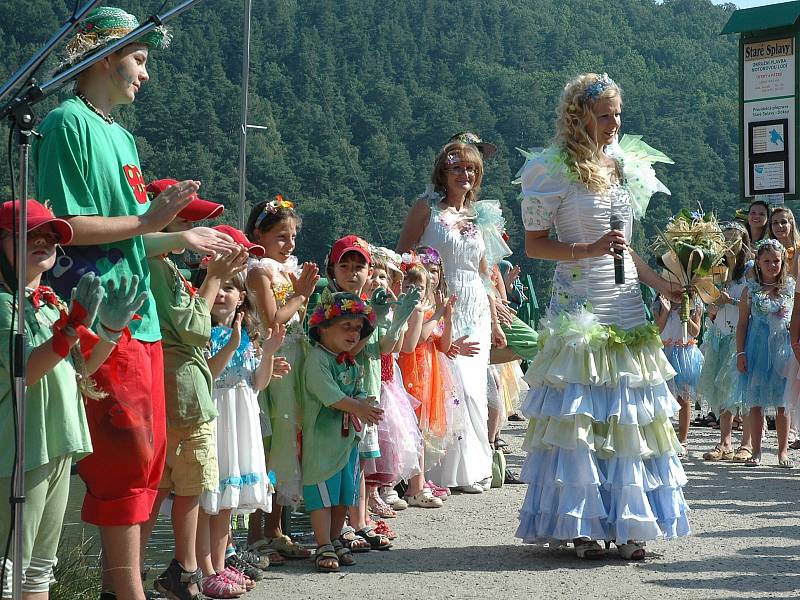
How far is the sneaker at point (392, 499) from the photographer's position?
25.0 ft

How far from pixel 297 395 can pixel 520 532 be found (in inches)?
49.7

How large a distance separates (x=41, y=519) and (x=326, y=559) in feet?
7.26

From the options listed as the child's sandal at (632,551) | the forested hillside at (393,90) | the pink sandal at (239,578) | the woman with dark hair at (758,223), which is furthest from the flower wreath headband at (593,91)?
the forested hillside at (393,90)

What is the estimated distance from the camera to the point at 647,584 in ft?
17.6

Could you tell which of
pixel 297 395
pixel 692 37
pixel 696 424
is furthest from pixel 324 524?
pixel 692 37

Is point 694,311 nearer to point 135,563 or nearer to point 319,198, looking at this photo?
point 135,563

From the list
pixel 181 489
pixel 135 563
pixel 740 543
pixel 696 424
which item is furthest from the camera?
pixel 696 424

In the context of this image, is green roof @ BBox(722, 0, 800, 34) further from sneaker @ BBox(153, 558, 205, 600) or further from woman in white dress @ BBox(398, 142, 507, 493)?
sneaker @ BBox(153, 558, 205, 600)

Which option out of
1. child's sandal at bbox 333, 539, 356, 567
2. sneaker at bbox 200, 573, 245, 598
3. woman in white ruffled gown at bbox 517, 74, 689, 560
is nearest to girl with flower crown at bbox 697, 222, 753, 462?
woman in white ruffled gown at bbox 517, 74, 689, 560

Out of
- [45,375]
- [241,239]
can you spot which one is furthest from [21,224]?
[241,239]

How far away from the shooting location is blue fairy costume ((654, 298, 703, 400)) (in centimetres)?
1123

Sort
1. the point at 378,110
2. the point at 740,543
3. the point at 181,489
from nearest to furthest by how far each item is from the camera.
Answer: the point at 181,489 → the point at 740,543 → the point at 378,110

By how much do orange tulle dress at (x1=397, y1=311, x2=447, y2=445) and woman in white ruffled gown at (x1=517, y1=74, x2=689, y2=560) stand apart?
1.79m

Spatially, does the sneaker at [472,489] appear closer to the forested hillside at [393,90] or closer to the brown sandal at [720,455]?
the brown sandal at [720,455]
